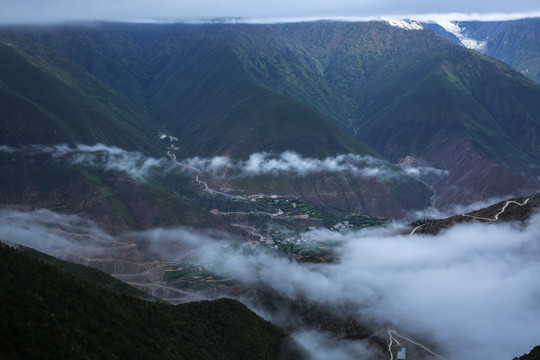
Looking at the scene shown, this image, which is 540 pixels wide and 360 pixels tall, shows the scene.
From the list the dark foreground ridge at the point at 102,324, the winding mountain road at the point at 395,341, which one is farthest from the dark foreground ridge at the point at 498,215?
the dark foreground ridge at the point at 102,324

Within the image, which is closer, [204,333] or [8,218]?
[204,333]

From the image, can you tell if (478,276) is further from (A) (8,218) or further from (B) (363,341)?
(A) (8,218)

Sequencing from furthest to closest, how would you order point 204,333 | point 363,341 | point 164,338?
point 363,341 → point 204,333 → point 164,338

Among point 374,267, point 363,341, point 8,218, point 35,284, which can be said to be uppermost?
point 8,218

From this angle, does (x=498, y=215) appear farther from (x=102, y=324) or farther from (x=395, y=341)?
(x=102, y=324)

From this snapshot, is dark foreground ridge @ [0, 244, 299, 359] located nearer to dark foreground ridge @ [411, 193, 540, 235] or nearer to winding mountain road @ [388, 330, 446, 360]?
winding mountain road @ [388, 330, 446, 360]

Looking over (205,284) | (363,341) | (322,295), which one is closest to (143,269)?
(205,284)
